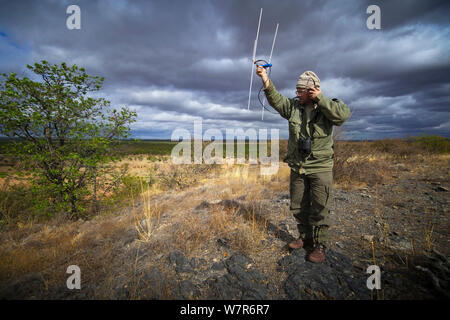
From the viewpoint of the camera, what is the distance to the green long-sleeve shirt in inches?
81.3

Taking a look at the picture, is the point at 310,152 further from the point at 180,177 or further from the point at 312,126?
the point at 180,177

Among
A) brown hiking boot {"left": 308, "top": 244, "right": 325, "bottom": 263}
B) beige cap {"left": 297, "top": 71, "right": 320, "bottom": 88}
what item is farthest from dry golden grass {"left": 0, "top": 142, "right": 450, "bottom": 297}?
beige cap {"left": 297, "top": 71, "right": 320, "bottom": 88}

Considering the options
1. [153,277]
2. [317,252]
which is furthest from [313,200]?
[153,277]

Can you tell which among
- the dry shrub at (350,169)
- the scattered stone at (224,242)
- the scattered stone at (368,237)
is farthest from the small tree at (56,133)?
the dry shrub at (350,169)

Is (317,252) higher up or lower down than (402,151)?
lower down

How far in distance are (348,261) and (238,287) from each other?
56.0 inches

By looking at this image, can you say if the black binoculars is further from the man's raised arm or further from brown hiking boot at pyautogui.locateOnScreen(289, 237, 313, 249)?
brown hiking boot at pyautogui.locateOnScreen(289, 237, 313, 249)

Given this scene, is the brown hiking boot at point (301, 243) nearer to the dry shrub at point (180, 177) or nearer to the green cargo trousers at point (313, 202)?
the green cargo trousers at point (313, 202)

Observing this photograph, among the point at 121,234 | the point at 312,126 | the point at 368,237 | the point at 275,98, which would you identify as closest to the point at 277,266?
the point at 368,237

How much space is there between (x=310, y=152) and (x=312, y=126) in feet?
1.15

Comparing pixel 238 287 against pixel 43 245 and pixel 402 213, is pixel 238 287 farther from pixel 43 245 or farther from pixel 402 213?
pixel 402 213

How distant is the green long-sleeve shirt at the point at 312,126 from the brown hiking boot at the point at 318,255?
99cm

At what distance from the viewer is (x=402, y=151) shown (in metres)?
13.0

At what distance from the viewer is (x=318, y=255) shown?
226 cm
